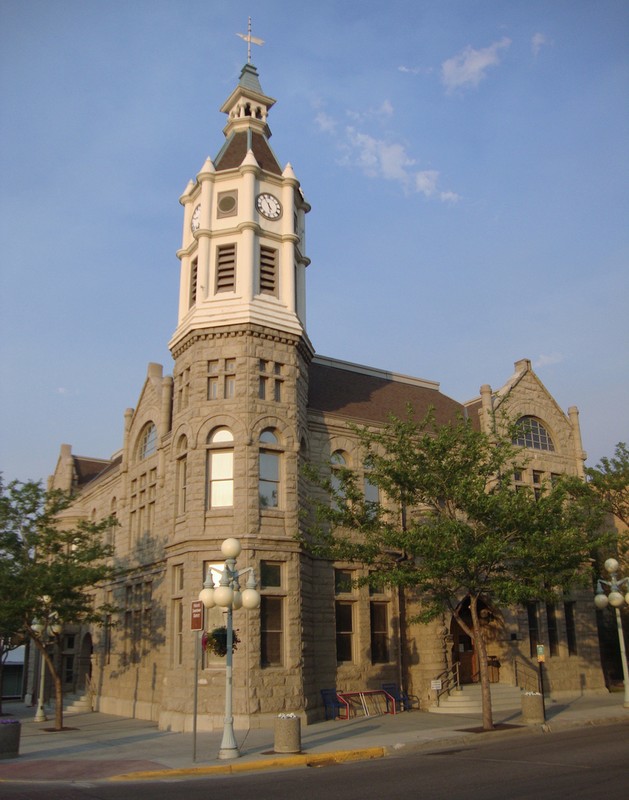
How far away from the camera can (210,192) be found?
1101 inches

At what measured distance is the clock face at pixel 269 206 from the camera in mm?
27859

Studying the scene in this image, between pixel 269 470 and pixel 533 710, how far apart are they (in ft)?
35.0

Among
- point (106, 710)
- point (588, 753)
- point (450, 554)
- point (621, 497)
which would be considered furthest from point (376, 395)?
point (588, 753)

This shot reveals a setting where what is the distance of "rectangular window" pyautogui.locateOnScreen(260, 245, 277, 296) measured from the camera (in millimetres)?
27141

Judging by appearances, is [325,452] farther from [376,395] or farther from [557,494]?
[557,494]

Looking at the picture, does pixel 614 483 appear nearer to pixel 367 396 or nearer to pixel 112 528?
pixel 367 396

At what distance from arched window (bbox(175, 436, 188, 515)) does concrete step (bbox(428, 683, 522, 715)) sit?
11.2m

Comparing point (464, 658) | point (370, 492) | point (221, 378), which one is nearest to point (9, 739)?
point (221, 378)

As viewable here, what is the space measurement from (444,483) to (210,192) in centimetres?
1445

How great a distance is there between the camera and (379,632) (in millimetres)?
27000

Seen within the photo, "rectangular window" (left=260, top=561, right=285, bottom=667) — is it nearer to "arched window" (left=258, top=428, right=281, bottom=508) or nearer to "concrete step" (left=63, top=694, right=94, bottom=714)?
"arched window" (left=258, top=428, right=281, bottom=508)

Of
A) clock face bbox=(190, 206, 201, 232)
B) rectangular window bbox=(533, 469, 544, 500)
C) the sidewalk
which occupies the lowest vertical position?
the sidewalk

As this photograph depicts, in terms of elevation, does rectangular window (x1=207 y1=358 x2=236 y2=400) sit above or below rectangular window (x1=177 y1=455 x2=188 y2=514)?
above

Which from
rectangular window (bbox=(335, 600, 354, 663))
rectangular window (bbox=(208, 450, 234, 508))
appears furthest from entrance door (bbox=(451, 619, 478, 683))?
rectangular window (bbox=(208, 450, 234, 508))
